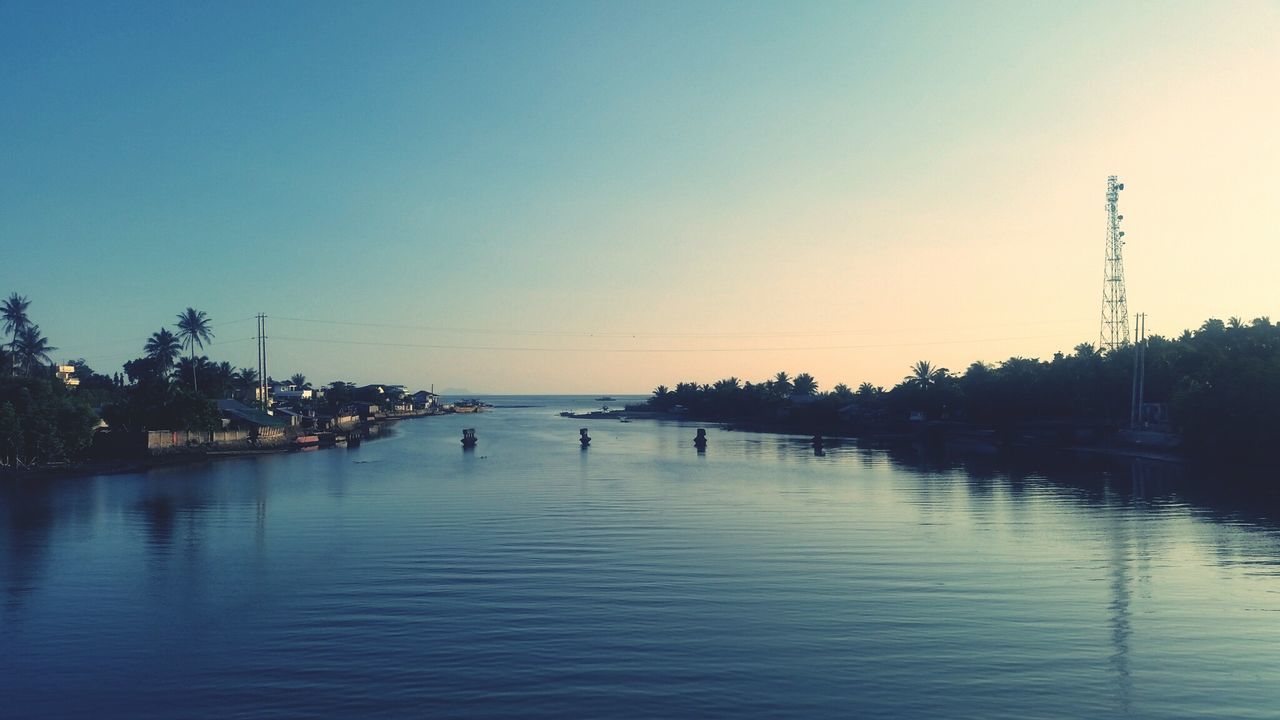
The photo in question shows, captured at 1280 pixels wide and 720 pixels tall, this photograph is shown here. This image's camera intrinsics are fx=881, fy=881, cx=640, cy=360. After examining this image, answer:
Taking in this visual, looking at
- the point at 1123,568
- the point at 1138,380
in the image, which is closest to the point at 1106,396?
the point at 1138,380

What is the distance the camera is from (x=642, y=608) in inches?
897

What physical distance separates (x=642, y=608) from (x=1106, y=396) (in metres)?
90.0

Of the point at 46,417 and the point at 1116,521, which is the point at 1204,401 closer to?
the point at 1116,521

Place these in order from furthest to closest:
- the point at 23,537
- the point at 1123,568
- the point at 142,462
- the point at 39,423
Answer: the point at 142,462, the point at 39,423, the point at 23,537, the point at 1123,568

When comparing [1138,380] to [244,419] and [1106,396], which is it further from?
[244,419]

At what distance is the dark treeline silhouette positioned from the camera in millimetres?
60875

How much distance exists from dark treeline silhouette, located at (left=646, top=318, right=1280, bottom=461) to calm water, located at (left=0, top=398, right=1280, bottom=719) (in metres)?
18.2

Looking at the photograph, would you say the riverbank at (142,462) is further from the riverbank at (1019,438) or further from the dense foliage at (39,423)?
the riverbank at (1019,438)

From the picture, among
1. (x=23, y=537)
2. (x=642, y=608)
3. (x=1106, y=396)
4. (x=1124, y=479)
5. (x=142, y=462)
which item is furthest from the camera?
(x=1106, y=396)

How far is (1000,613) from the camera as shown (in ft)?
73.0

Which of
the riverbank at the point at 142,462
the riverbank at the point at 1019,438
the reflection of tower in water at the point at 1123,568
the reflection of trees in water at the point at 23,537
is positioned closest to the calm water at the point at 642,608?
the reflection of tower in water at the point at 1123,568

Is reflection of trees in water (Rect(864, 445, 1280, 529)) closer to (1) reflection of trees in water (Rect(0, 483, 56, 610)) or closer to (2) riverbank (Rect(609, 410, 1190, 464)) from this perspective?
(2) riverbank (Rect(609, 410, 1190, 464))

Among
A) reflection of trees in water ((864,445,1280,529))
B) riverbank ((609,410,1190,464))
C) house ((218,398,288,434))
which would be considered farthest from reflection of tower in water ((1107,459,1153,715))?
house ((218,398,288,434))

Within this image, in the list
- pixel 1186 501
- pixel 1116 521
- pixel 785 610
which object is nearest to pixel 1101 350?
pixel 1186 501
